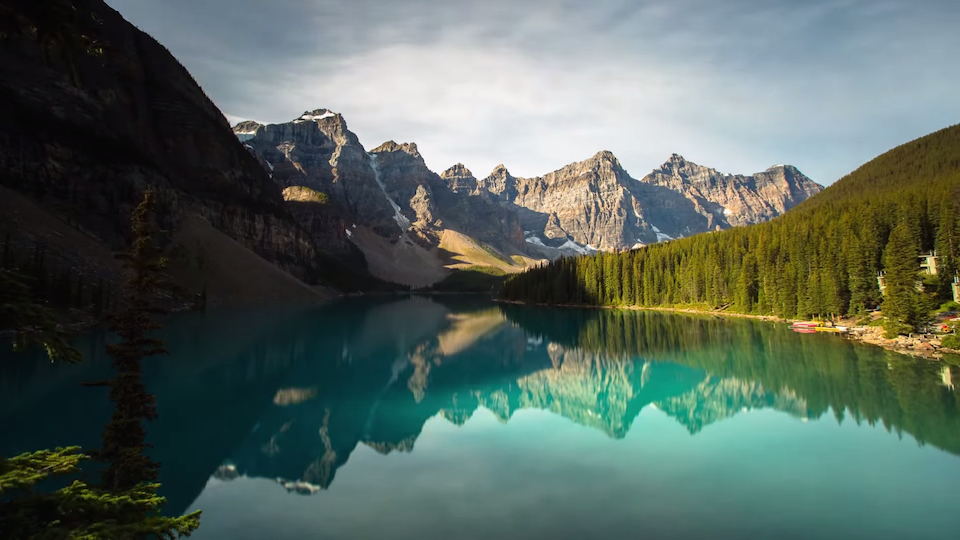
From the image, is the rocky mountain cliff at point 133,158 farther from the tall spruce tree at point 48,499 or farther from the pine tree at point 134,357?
the tall spruce tree at point 48,499

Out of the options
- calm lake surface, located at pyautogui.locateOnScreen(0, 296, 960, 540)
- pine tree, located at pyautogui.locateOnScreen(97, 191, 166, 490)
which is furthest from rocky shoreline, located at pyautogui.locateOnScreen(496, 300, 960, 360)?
pine tree, located at pyautogui.locateOnScreen(97, 191, 166, 490)

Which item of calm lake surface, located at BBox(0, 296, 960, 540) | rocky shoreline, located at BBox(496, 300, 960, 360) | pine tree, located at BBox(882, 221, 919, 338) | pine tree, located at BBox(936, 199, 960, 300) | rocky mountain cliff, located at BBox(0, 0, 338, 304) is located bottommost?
calm lake surface, located at BBox(0, 296, 960, 540)

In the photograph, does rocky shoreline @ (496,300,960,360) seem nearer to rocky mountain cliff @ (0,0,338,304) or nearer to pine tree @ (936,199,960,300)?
pine tree @ (936,199,960,300)

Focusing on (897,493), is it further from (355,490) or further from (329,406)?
(329,406)

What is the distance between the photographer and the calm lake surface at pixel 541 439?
14609mm

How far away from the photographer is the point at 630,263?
118 m

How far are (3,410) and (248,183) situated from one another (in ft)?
540

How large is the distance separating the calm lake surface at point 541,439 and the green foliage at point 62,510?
8.84 metres

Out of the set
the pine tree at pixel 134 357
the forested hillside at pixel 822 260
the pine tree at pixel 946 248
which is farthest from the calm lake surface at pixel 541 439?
the pine tree at pixel 946 248

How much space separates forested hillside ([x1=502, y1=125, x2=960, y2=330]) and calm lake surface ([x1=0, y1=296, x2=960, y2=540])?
18860mm

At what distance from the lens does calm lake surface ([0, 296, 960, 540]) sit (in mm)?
14609

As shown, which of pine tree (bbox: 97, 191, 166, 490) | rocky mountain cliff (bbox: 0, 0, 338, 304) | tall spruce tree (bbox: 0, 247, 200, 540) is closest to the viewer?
tall spruce tree (bbox: 0, 247, 200, 540)

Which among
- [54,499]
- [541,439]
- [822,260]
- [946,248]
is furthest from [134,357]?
[946,248]

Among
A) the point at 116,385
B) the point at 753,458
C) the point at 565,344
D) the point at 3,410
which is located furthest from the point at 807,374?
the point at 3,410
